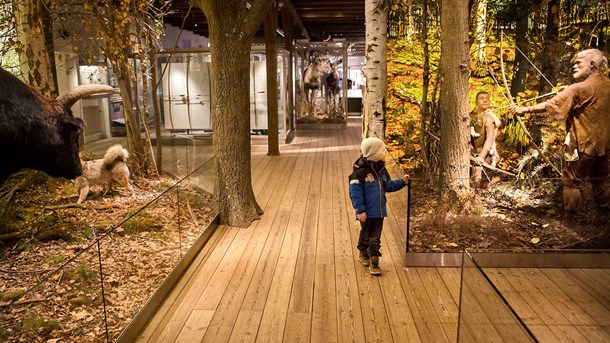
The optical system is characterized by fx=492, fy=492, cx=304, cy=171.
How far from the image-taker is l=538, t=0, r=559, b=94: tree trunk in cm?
766

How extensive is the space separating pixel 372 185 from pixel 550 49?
5103 mm

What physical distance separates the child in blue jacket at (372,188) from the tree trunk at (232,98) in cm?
189

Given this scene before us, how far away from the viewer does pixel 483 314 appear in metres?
2.13

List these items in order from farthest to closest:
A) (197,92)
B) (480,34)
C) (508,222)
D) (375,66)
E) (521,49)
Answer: (197,92)
(521,49)
(480,34)
(375,66)
(508,222)

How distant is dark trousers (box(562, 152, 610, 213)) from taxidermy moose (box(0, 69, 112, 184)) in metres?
4.00

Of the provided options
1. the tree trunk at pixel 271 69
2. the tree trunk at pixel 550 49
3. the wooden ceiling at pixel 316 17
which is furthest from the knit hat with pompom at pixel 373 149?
the wooden ceiling at pixel 316 17

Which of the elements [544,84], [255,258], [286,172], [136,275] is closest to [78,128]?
[136,275]

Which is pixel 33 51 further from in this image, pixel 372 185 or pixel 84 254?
pixel 372 185

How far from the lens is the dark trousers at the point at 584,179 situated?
14.3ft

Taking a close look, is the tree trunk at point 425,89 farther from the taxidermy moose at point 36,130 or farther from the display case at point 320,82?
the display case at point 320,82

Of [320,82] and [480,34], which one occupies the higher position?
[480,34]

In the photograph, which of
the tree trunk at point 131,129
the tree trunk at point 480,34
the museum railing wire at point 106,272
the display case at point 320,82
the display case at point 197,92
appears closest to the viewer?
the museum railing wire at point 106,272

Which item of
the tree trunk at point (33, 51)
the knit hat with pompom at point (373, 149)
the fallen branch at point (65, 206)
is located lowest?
the fallen branch at point (65, 206)

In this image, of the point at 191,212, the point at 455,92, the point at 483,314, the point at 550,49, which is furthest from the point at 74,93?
the point at 550,49
